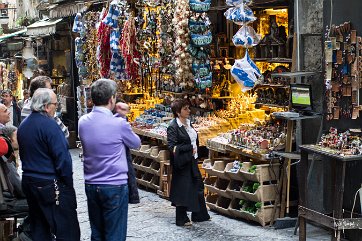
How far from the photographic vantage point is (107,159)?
7.38 metres

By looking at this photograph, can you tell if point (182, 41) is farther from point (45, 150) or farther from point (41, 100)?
point (45, 150)

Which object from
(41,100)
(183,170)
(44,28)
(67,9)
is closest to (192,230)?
(183,170)

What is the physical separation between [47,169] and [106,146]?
2.15 feet

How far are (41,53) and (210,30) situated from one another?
1310 centimetres

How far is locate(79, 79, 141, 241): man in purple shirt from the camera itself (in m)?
7.38

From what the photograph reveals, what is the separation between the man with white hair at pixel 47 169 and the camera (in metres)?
7.54

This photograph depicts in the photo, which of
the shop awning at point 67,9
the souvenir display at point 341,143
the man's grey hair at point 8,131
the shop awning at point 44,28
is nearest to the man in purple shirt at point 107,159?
the man's grey hair at point 8,131

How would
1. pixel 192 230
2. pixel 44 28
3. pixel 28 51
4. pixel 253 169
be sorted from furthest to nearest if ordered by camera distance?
pixel 28 51, pixel 44 28, pixel 192 230, pixel 253 169

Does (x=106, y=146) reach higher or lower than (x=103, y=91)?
lower

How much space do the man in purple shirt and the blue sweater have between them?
0.22 meters

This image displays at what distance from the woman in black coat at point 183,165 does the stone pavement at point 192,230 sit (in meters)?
0.28

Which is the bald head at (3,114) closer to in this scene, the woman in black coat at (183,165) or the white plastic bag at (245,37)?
the woman in black coat at (183,165)

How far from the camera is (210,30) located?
12.4 meters

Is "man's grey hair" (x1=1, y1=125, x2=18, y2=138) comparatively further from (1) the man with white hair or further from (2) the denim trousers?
(2) the denim trousers
